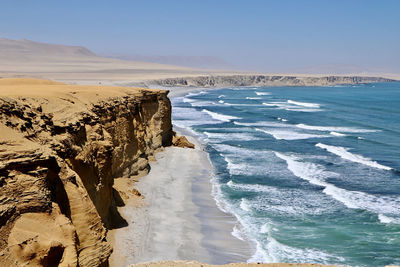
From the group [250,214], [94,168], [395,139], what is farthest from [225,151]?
[94,168]

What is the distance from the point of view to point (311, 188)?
25109mm

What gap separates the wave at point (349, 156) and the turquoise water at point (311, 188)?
0.07 metres

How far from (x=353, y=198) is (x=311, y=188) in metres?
2.58

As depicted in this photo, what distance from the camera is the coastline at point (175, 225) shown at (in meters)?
15.6

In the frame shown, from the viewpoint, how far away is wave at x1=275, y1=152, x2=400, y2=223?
70.2 ft

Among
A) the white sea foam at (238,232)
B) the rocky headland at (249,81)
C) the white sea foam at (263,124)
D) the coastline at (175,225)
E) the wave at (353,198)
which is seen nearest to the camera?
the coastline at (175,225)

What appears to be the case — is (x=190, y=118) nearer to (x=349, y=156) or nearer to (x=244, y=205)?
(x=349, y=156)

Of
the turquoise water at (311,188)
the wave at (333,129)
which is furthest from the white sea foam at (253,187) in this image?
the wave at (333,129)

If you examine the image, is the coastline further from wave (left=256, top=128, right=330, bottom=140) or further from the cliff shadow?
wave (left=256, top=128, right=330, bottom=140)

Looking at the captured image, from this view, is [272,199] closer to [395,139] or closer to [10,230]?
[10,230]

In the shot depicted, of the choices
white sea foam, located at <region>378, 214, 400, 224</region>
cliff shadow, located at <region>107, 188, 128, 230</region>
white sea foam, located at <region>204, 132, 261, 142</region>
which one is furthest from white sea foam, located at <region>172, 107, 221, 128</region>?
cliff shadow, located at <region>107, 188, 128, 230</region>

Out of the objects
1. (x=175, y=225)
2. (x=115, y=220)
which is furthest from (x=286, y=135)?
(x=115, y=220)

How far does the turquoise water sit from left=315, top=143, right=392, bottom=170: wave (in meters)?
0.07

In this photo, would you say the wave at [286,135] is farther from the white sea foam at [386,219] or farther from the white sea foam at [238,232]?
the white sea foam at [238,232]
